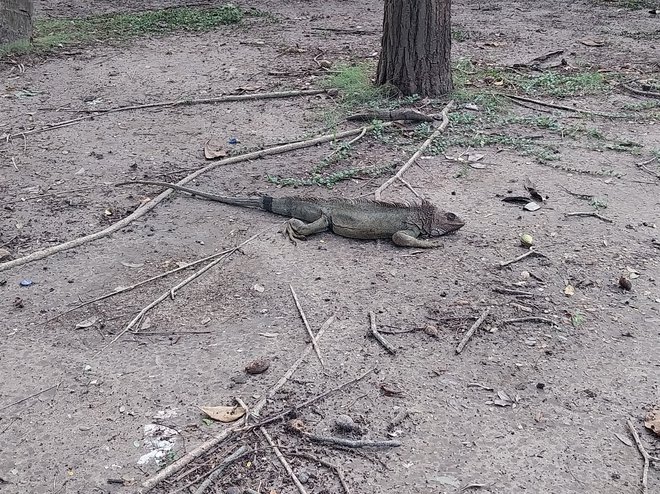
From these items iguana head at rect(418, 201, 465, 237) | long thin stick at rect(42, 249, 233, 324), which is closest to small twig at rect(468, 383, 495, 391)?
iguana head at rect(418, 201, 465, 237)

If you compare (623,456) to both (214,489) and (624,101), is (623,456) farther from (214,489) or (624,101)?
(624,101)

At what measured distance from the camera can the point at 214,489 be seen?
2990 mm

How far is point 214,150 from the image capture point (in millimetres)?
6633

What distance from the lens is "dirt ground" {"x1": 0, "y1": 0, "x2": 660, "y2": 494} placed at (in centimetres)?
315

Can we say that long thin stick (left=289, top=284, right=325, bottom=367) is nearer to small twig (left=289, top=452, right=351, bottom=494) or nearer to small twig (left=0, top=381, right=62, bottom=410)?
small twig (left=289, top=452, right=351, bottom=494)

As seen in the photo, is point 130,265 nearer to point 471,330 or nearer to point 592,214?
point 471,330

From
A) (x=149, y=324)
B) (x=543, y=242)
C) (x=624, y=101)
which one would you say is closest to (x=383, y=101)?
(x=624, y=101)

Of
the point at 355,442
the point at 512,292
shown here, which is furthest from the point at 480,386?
the point at 512,292

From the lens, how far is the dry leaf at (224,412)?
131 inches

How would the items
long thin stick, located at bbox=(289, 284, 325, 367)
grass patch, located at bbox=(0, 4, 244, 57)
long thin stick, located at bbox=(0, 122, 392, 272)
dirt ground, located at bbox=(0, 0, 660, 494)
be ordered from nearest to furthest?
dirt ground, located at bbox=(0, 0, 660, 494) < long thin stick, located at bbox=(289, 284, 325, 367) < long thin stick, located at bbox=(0, 122, 392, 272) < grass patch, located at bbox=(0, 4, 244, 57)

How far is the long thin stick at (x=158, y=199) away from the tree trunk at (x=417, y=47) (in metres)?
0.88

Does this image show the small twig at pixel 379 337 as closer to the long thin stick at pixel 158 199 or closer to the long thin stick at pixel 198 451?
the long thin stick at pixel 198 451

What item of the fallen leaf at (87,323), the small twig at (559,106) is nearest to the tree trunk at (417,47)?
the small twig at (559,106)

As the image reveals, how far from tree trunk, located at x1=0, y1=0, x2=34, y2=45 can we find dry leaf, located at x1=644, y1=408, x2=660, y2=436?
9745mm
